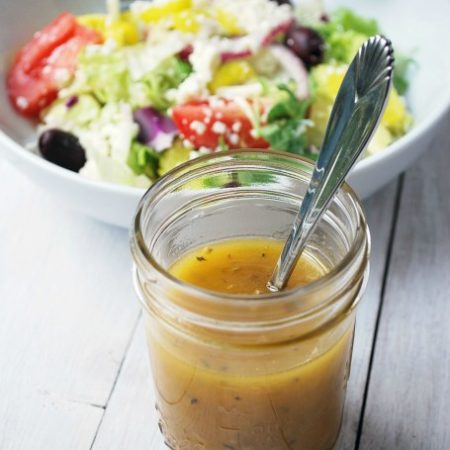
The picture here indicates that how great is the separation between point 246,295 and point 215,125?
0.70 metres

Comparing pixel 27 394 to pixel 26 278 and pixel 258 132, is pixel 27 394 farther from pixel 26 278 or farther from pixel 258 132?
pixel 258 132

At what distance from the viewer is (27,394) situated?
130 centimetres

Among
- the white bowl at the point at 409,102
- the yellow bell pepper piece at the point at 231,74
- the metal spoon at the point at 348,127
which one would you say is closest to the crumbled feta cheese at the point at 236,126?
the yellow bell pepper piece at the point at 231,74

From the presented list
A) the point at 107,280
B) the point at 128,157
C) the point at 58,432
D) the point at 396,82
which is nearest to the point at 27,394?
the point at 58,432

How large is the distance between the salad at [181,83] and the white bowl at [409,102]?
4 centimetres

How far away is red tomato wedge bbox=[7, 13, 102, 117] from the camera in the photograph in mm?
1731

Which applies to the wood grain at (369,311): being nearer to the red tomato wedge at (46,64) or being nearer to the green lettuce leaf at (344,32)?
the green lettuce leaf at (344,32)

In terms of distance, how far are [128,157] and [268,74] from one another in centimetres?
36

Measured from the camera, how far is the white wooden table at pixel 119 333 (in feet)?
4.10

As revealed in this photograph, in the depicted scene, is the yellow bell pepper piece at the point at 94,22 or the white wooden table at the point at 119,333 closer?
the white wooden table at the point at 119,333

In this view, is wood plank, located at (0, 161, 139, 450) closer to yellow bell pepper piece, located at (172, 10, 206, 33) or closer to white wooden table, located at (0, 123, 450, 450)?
white wooden table, located at (0, 123, 450, 450)

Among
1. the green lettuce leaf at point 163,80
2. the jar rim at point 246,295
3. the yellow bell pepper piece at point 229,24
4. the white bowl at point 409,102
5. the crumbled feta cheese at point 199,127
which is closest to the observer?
the jar rim at point 246,295

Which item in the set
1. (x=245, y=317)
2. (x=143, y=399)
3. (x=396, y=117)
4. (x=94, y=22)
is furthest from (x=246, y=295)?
(x=94, y=22)

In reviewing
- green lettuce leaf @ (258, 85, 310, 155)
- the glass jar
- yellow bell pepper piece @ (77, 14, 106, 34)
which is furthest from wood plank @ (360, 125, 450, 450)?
yellow bell pepper piece @ (77, 14, 106, 34)
